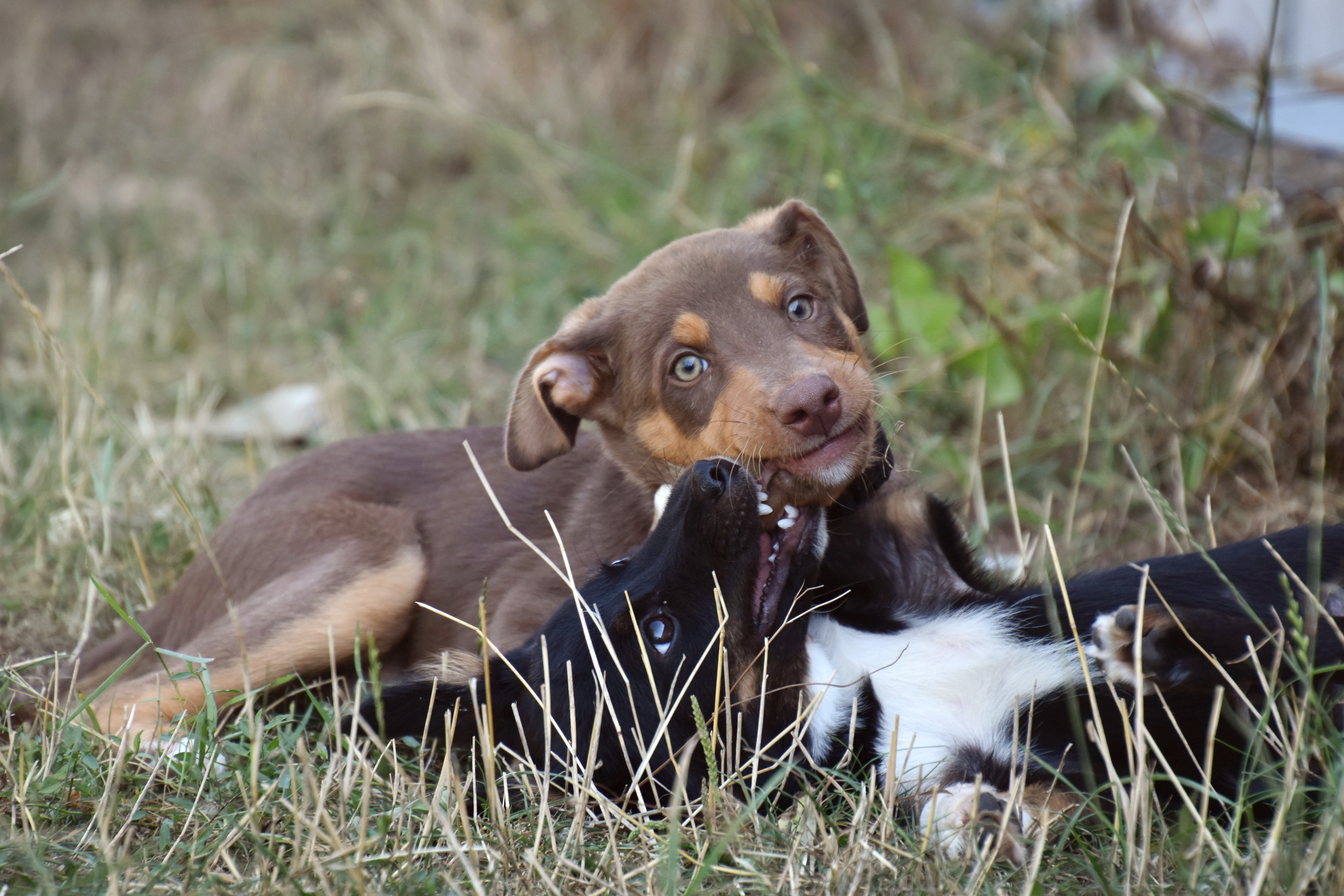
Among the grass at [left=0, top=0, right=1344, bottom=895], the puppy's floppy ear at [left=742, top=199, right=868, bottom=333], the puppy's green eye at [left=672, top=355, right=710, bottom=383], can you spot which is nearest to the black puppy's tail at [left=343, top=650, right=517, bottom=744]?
the grass at [left=0, top=0, right=1344, bottom=895]

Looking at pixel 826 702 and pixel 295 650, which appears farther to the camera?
pixel 295 650

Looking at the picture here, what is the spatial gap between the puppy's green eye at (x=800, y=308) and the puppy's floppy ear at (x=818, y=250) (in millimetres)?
238

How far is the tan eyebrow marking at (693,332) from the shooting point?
3.40 metres

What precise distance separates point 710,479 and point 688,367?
56 centimetres

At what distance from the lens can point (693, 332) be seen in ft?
11.2

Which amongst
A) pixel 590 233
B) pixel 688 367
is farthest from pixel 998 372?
pixel 590 233

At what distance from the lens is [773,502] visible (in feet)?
10.5

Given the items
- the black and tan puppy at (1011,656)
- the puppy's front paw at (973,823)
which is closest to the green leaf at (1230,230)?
the black and tan puppy at (1011,656)

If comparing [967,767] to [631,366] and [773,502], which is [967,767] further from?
[631,366]

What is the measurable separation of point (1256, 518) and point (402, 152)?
23.1ft

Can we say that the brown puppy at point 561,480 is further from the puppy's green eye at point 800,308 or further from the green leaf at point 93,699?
the green leaf at point 93,699

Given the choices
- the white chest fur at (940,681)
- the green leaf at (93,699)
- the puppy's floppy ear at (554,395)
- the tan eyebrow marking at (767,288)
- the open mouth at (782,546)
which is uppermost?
Answer: the tan eyebrow marking at (767,288)

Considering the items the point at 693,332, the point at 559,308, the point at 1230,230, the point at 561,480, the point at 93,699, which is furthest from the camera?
the point at 559,308

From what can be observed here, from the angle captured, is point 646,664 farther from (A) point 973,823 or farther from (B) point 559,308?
(B) point 559,308
